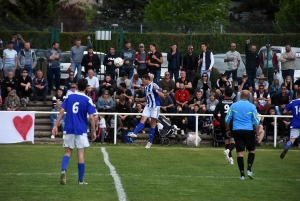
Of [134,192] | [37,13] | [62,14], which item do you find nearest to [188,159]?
[134,192]

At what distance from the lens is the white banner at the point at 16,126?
2394 centimetres

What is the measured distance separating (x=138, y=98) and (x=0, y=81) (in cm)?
505

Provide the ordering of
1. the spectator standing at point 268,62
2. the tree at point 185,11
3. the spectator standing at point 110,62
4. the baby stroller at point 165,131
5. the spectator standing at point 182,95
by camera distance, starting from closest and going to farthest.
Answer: the baby stroller at point 165,131
the spectator standing at point 182,95
the spectator standing at point 110,62
the spectator standing at point 268,62
the tree at point 185,11

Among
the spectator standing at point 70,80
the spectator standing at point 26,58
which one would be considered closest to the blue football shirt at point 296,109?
the spectator standing at point 70,80

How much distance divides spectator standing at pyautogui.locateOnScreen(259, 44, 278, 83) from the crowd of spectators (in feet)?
0.14

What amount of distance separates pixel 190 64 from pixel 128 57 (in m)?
2.34

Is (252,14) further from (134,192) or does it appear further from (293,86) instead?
(134,192)

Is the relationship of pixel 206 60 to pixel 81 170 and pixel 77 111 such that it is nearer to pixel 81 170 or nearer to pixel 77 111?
pixel 77 111

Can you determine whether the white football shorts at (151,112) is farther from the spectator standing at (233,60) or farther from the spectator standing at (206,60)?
the spectator standing at (233,60)

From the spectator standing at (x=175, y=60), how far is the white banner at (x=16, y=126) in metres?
6.15

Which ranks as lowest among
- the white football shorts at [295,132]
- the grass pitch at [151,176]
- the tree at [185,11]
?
the grass pitch at [151,176]

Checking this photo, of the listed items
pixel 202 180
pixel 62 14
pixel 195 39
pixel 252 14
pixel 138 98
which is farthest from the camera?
pixel 252 14

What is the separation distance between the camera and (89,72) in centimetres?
2648

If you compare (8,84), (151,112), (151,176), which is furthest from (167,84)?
(151,176)
